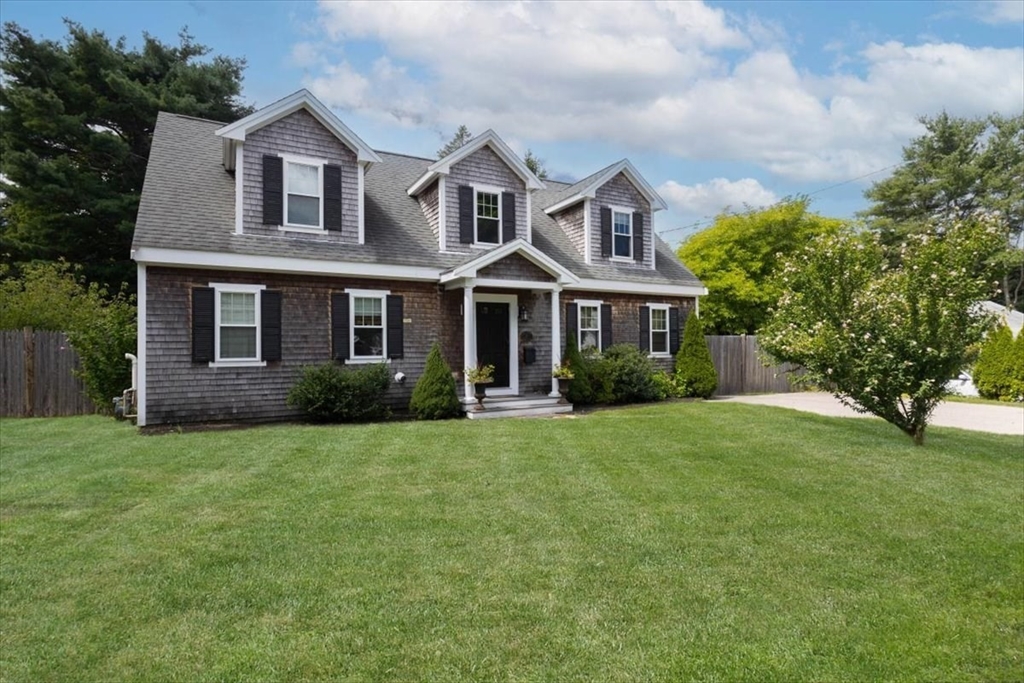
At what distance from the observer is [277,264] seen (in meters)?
11.2

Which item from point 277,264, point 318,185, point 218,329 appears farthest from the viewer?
point 318,185

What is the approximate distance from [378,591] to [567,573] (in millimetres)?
1223

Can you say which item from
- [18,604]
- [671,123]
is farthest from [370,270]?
[671,123]

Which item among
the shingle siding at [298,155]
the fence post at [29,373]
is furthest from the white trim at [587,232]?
the fence post at [29,373]

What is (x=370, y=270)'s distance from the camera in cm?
1215

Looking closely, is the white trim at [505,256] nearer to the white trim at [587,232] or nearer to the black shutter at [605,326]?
the black shutter at [605,326]

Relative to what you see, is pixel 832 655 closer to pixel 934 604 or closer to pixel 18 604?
pixel 934 604

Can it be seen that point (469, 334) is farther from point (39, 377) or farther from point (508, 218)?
point (39, 377)

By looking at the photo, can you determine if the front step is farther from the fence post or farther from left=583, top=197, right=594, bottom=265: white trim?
the fence post

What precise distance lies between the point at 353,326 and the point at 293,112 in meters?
4.44

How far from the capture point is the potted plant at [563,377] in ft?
43.6

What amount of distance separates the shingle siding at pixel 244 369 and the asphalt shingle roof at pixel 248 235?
549 millimetres

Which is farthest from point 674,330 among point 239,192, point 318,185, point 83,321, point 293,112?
point 83,321

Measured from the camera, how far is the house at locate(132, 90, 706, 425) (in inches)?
423
